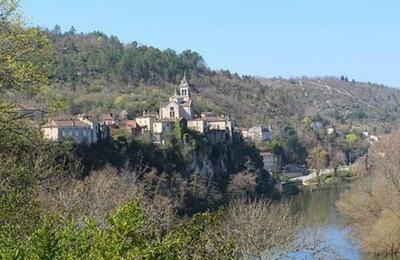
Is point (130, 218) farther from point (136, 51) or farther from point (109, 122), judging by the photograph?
point (136, 51)

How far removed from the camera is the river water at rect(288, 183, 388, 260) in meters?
30.1

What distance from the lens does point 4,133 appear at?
27.2ft

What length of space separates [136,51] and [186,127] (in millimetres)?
45217

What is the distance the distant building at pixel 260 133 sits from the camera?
95375 millimetres

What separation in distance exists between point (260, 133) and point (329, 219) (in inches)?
2127

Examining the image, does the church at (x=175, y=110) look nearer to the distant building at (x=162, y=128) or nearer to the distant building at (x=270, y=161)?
the distant building at (x=162, y=128)

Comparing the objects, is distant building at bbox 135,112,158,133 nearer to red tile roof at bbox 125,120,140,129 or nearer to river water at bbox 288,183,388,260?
red tile roof at bbox 125,120,140,129

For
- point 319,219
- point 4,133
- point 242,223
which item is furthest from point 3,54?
point 319,219

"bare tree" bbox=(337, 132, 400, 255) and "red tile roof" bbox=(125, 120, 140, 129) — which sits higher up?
"red tile roof" bbox=(125, 120, 140, 129)

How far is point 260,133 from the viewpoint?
319ft

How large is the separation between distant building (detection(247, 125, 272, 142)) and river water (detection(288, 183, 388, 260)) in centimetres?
2443

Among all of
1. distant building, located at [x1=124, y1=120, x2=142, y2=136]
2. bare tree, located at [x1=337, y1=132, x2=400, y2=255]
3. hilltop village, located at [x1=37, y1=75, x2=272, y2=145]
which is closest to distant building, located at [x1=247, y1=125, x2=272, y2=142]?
hilltop village, located at [x1=37, y1=75, x2=272, y2=145]

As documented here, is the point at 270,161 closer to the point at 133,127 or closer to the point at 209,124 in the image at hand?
the point at 209,124

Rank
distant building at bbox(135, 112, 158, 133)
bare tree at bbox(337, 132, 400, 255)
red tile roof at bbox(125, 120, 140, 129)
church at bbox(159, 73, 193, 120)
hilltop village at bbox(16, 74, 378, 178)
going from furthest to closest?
1. church at bbox(159, 73, 193, 120)
2. distant building at bbox(135, 112, 158, 133)
3. red tile roof at bbox(125, 120, 140, 129)
4. hilltop village at bbox(16, 74, 378, 178)
5. bare tree at bbox(337, 132, 400, 255)
